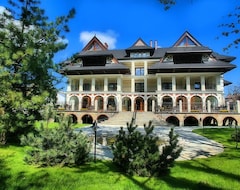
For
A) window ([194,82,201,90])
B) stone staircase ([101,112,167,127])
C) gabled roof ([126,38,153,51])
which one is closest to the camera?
stone staircase ([101,112,167,127])

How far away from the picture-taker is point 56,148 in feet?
21.5

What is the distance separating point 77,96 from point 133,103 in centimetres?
863

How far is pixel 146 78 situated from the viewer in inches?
1414

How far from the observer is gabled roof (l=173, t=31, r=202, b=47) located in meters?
33.5

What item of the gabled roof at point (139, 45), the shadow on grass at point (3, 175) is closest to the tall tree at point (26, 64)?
the shadow on grass at point (3, 175)

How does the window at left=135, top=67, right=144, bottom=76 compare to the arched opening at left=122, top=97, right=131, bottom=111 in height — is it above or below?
above

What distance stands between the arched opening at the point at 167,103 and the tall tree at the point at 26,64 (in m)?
22.2

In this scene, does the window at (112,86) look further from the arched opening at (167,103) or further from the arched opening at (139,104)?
the arched opening at (167,103)

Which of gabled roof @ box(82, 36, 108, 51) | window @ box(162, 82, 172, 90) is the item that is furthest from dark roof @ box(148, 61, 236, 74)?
gabled roof @ box(82, 36, 108, 51)

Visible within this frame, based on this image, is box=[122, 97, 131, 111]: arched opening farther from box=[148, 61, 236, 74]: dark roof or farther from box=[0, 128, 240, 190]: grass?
box=[0, 128, 240, 190]: grass

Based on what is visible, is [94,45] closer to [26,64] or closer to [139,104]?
[139,104]

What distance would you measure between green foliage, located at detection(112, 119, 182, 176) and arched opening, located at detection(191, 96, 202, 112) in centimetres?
2338

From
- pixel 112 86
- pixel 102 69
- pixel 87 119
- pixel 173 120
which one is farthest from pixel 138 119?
pixel 112 86

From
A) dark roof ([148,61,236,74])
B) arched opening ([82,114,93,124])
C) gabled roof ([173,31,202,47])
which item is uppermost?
gabled roof ([173,31,202,47])
